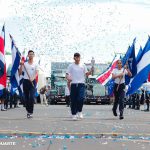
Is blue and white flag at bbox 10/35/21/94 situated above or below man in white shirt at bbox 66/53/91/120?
above

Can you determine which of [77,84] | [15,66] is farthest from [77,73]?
[15,66]

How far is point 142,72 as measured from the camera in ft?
71.5

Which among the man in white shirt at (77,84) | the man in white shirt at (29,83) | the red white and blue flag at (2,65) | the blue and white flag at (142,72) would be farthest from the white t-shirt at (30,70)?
the blue and white flag at (142,72)

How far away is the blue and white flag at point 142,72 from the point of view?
850 inches

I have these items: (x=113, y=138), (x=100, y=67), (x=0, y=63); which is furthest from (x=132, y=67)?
(x=100, y=67)

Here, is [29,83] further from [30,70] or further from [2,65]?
[2,65]

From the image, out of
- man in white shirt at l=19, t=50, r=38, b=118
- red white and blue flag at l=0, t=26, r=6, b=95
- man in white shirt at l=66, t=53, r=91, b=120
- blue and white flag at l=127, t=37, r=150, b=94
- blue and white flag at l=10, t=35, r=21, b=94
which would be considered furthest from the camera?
blue and white flag at l=10, t=35, r=21, b=94

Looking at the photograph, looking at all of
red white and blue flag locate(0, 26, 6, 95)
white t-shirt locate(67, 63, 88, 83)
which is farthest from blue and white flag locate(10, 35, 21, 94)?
white t-shirt locate(67, 63, 88, 83)

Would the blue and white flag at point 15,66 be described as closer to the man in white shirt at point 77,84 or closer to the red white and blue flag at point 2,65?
the red white and blue flag at point 2,65

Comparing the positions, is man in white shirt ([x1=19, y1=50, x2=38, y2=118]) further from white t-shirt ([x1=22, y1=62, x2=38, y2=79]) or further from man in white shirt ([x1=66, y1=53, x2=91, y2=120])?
man in white shirt ([x1=66, y1=53, x2=91, y2=120])

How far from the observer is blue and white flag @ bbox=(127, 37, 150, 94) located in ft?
70.8

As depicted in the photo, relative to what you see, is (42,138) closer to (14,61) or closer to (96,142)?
(96,142)

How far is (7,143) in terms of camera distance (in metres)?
9.33

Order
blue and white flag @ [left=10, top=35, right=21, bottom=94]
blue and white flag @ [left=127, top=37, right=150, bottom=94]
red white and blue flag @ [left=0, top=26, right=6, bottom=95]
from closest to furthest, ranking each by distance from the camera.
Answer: red white and blue flag @ [left=0, top=26, right=6, bottom=95] < blue and white flag @ [left=127, top=37, right=150, bottom=94] < blue and white flag @ [left=10, top=35, right=21, bottom=94]
